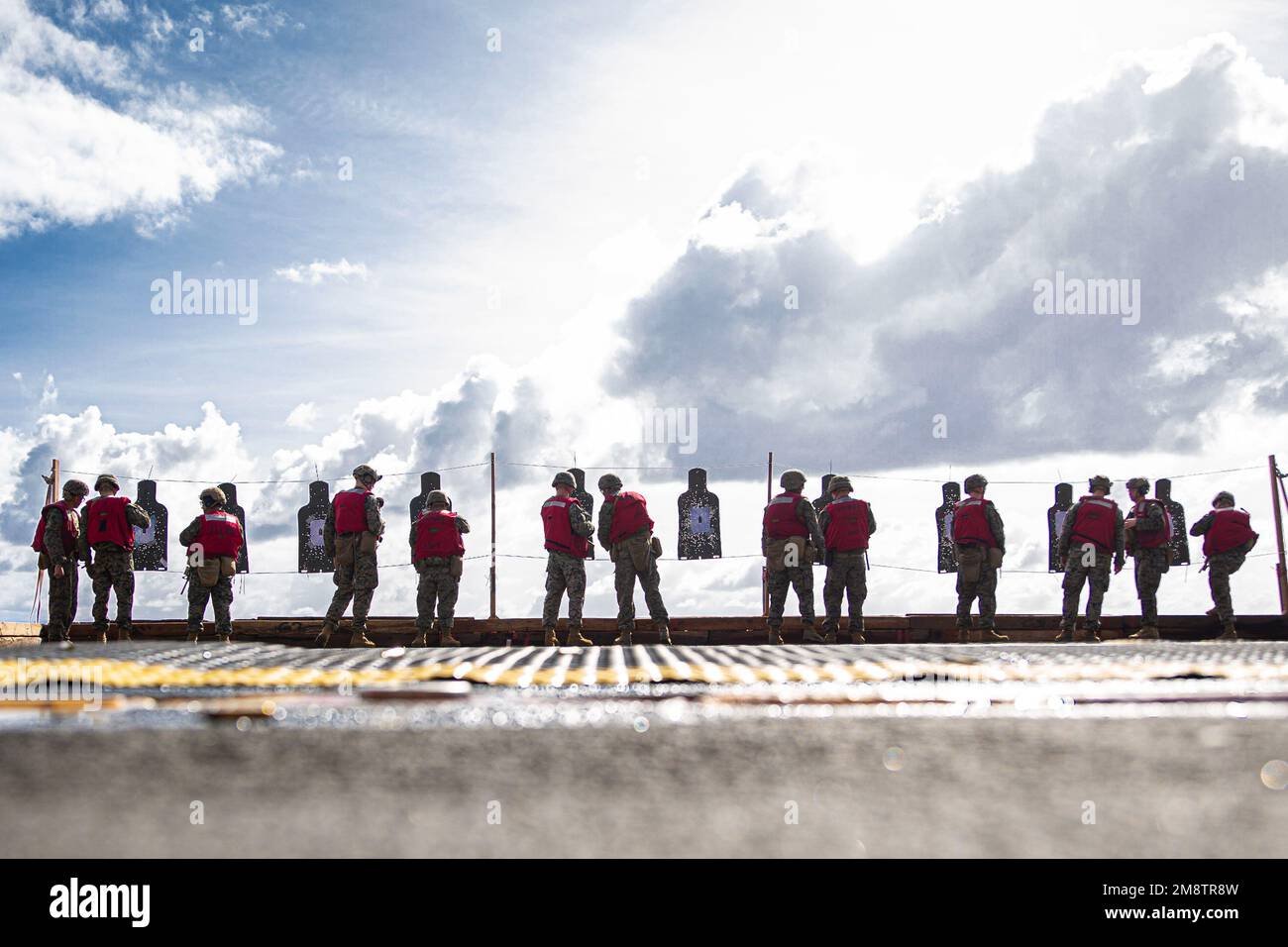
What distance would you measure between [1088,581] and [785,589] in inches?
158

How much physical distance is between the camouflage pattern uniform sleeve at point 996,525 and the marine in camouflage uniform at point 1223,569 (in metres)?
2.92

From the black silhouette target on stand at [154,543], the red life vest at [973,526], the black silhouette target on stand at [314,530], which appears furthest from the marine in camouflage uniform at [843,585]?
the black silhouette target on stand at [154,543]

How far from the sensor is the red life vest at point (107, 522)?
40.2 feet

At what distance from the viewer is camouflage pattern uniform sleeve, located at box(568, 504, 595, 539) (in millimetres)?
11307

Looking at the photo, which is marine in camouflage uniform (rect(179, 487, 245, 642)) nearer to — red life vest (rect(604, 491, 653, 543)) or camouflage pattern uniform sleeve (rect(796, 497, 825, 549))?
red life vest (rect(604, 491, 653, 543))

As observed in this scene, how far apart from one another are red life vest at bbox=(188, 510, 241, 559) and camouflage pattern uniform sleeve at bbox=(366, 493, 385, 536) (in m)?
1.59

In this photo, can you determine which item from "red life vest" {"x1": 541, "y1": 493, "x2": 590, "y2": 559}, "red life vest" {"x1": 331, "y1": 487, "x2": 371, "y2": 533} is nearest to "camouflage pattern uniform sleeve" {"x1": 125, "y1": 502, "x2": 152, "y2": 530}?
"red life vest" {"x1": 331, "y1": 487, "x2": 371, "y2": 533}

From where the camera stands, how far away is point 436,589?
11703 mm

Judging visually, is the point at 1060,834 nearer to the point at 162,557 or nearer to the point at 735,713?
the point at 735,713

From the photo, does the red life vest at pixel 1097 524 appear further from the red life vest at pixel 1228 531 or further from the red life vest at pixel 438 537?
the red life vest at pixel 438 537

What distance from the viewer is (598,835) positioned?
121 centimetres

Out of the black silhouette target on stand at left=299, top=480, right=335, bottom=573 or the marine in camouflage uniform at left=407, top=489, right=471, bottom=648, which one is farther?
the black silhouette target on stand at left=299, top=480, right=335, bottom=573

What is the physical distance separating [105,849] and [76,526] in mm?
13072

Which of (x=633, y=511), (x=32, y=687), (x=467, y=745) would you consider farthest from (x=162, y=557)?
(x=467, y=745)
